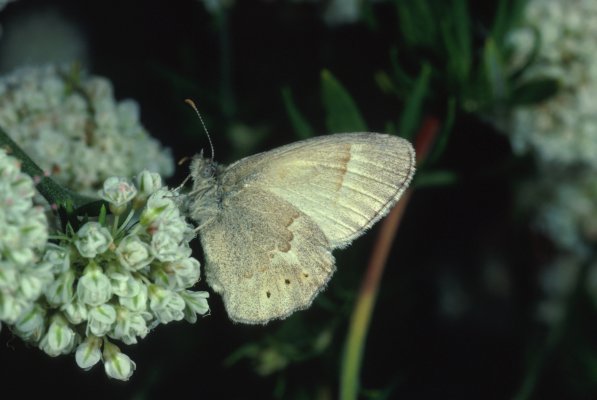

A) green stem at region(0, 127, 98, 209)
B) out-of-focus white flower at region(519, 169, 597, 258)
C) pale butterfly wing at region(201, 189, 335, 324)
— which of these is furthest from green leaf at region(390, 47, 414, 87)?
green stem at region(0, 127, 98, 209)

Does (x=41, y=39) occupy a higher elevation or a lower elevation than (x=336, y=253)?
higher

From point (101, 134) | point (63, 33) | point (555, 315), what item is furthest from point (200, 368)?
point (63, 33)

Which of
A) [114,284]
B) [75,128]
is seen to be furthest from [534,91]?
[114,284]

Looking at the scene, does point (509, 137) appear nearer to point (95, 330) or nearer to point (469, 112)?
point (469, 112)

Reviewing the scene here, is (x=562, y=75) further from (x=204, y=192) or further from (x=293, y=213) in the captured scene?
(x=204, y=192)

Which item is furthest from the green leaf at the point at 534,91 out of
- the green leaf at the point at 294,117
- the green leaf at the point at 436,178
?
the green leaf at the point at 294,117

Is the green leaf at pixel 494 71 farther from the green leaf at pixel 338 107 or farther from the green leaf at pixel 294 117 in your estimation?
the green leaf at pixel 294 117
